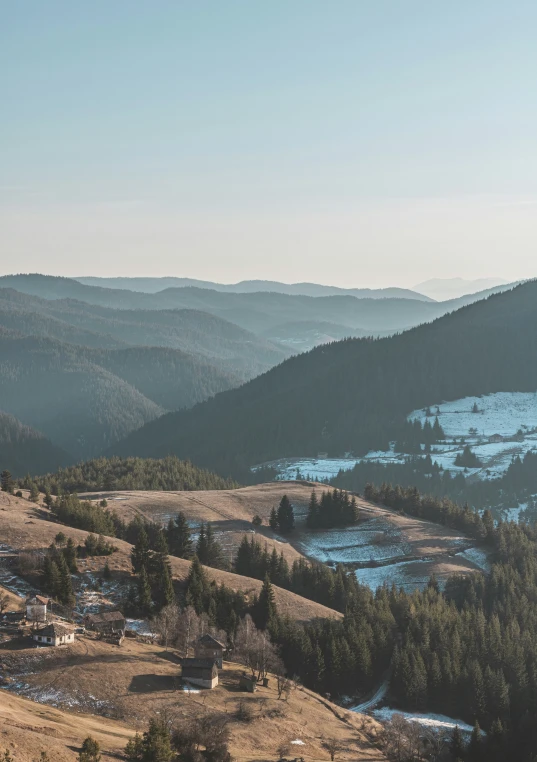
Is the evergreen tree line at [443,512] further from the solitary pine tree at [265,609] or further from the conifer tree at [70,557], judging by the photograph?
the conifer tree at [70,557]

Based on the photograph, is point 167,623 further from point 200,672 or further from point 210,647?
point 200,672

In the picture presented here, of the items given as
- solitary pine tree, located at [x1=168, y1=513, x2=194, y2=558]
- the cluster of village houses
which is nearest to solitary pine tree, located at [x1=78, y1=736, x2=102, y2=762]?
the cluster of village houses

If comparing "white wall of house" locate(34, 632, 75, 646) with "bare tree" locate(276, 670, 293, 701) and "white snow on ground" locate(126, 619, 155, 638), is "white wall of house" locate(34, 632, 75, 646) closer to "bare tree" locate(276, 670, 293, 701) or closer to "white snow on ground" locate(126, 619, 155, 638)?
"white snow on ground" locate(126, 619, 155, 638)

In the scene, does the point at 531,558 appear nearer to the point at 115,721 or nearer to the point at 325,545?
the point at 325,545

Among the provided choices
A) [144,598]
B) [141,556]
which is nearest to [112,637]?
[144,598]

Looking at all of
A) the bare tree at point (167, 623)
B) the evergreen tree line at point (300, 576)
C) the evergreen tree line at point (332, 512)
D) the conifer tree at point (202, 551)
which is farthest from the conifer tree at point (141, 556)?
the evergreen tree line at point (332, 512)

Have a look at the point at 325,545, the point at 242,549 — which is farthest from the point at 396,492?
the point at 242,549
